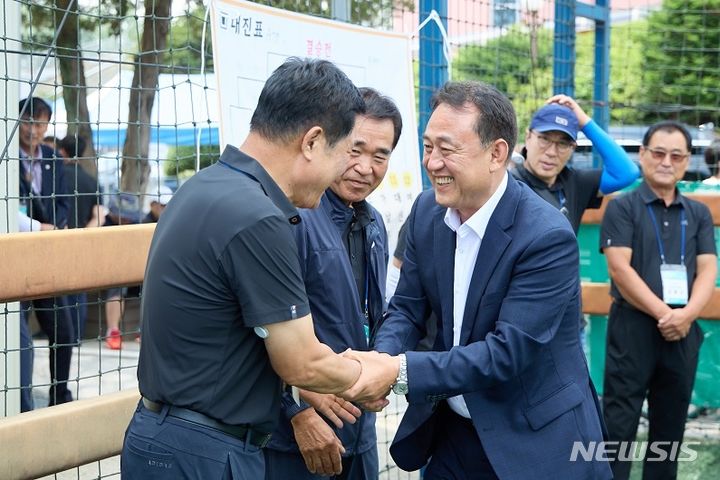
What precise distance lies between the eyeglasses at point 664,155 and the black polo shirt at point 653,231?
19 cm

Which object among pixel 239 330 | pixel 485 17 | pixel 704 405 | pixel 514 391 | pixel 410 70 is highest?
pixel 485 17

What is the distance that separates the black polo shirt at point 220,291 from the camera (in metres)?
2.44

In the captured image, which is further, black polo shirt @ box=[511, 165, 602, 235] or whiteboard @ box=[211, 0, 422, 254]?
black polo shirt @ box=[511, 165, 602, 235]

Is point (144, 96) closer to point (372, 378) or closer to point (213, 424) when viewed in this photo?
point (372, 378)

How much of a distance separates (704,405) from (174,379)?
540cm

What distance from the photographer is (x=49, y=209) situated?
6.50m

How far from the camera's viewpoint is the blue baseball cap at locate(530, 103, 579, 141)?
506 cm

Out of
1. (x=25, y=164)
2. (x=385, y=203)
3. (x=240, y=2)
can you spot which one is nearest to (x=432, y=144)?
(x=240, y=2)

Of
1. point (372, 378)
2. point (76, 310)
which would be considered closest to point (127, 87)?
point (372, 378)

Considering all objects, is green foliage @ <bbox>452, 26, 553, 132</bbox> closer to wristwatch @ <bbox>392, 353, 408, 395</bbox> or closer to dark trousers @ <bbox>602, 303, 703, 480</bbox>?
dark trousers @ <bbox>602, 303, 703, 480</bbox>

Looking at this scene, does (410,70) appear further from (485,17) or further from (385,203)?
(485,17)

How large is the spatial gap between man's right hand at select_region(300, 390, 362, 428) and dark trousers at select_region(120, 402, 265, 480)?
21.2 inches

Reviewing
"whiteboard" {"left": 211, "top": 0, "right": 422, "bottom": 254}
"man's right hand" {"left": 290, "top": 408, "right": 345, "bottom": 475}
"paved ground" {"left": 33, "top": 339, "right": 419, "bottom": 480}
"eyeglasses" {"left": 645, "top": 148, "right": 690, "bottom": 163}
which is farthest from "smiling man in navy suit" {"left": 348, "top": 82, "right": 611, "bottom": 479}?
"eyeglasses" {"left": 645, "top": 148, "right": 690, "bottom": 163}

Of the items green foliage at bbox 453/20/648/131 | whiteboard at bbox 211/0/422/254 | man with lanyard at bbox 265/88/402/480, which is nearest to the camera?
man with lanyard at bbox 265/88/402/480
